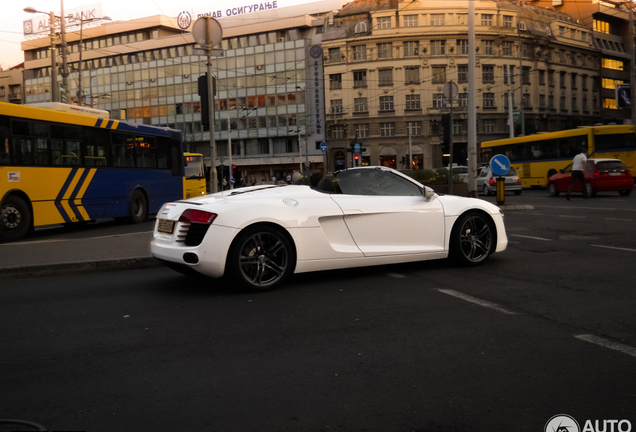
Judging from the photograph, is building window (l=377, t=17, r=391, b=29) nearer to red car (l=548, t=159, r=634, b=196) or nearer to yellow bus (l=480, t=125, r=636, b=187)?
yellow bus (l=480, t=125, r=636, b=187)

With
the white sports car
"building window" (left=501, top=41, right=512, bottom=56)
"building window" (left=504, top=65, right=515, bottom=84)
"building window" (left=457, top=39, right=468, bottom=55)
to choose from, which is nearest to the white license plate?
the white sports car

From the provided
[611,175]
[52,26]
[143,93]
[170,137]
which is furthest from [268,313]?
[143,93]

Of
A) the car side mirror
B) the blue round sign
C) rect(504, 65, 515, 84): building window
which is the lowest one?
the car side mirror

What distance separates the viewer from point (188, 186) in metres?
27.7

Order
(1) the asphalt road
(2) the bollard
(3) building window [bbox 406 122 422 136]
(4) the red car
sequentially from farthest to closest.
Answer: (3) building window [bbox 406 122 422 136], (4) the red car, (2) the bollard, (1) the asphalt road

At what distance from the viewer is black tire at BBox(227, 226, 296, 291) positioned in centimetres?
604

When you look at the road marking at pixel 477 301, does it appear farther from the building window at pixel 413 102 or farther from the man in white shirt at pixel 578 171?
the building window at pixel 413 102

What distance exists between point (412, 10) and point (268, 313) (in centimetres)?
6965

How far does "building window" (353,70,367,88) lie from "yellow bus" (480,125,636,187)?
3483 centimetres

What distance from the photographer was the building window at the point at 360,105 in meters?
70.9

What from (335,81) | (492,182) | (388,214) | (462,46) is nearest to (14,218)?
(388,214)

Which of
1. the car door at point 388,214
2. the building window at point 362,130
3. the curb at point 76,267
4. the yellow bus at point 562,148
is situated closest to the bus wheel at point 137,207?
the curb at point 76,267

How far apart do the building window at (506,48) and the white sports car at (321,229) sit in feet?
224

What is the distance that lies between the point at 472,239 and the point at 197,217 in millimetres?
3400
